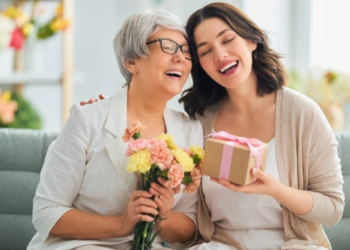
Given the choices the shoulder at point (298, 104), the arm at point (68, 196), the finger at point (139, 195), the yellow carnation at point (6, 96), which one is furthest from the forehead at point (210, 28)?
the yellow carnation at point (6, 96)

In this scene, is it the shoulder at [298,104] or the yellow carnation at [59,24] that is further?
the yellow carnation at [59,24]

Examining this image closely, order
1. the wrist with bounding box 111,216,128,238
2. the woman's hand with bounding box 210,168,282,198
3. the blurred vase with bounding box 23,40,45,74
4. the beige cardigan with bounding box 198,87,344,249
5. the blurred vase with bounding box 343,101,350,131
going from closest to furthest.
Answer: the woman's hand with bounding box 210,168,282,198
the wrist with bounding box 111,216,128,238
the beige cardigan with bounding box 198,87,344,249
the blurred vase with bounding box 343,101,350,131
the blurred vase with bounding box 23,40,45,74

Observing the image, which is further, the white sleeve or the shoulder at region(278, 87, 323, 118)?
the white sleeve

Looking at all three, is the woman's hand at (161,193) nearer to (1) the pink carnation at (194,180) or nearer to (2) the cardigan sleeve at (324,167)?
(1) the pink carnation at (194,180)

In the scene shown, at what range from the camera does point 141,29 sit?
2021 mm

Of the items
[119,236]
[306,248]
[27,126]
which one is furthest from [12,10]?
[306,248]

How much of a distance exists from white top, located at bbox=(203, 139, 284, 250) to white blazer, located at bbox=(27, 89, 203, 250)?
0.40 m

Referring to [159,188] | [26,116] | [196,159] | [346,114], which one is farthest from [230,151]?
[26,116]

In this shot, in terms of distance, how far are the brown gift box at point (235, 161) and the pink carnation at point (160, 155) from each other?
6.5 inches

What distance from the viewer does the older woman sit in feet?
6.30

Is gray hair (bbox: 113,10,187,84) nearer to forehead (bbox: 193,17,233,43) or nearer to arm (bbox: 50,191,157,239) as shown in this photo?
forehead (bbox: 193,17,233,43)

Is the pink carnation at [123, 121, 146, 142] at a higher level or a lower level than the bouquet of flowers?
higher

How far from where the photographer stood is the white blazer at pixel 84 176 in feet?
6.35

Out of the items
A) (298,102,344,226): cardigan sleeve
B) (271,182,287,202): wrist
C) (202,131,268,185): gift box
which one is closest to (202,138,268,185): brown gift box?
(202,131,268,185): gift box
